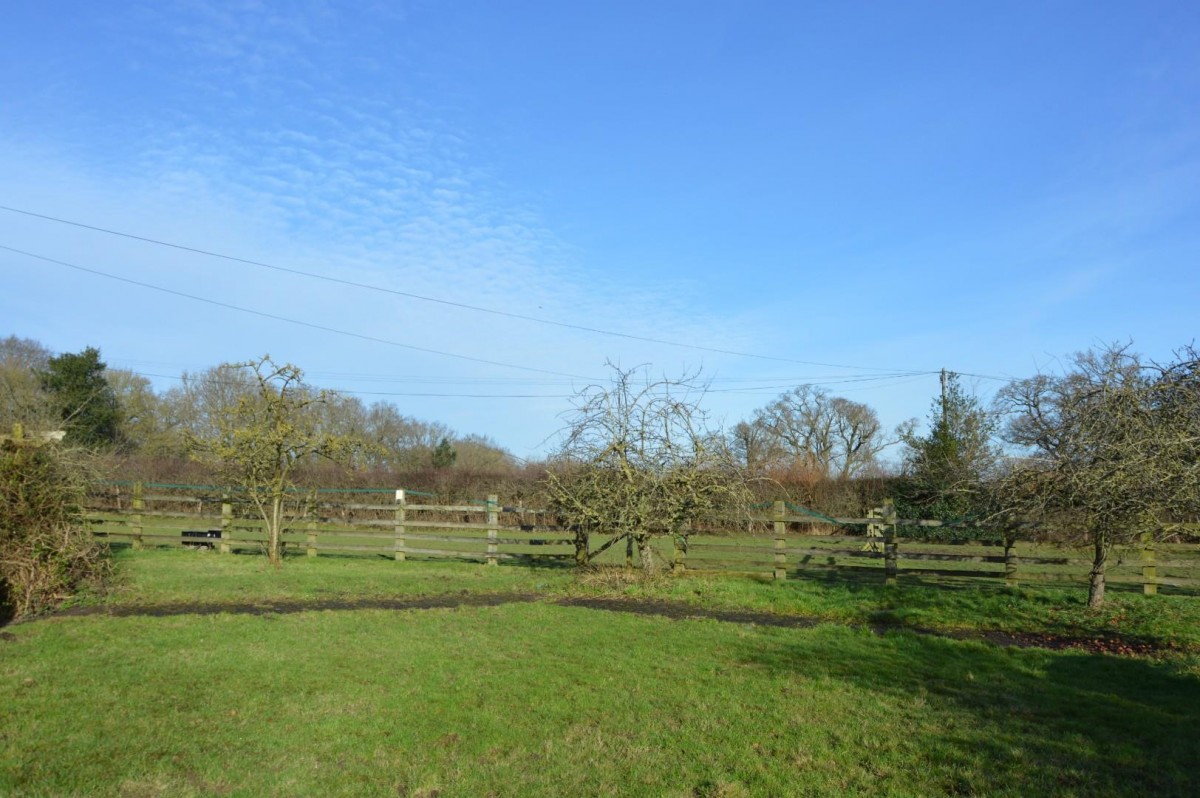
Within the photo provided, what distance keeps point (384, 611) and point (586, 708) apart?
18.3ft

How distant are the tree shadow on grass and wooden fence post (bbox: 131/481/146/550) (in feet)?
52.9

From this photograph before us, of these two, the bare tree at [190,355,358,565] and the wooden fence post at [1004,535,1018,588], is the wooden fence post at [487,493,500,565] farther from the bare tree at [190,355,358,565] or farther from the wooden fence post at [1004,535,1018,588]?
the wooden fence post at [1004,535,1018,588]

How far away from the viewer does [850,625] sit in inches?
421

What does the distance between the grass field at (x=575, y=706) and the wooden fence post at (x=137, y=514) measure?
29.0 ft

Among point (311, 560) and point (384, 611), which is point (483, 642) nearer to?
point (384, 611)

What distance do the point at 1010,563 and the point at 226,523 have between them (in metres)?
16.5

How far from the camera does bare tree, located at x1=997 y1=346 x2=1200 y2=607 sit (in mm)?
7926

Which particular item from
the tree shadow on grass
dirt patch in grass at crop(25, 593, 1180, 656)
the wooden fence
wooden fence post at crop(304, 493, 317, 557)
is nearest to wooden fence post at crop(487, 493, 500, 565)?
the wooden fence

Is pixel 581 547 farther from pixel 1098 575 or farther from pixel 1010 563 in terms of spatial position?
pixel 1098 575

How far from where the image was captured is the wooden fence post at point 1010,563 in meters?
13.9

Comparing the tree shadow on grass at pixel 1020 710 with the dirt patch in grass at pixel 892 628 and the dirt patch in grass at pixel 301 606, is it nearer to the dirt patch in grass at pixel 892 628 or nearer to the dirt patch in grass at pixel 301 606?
the dirt patch in grass at pixel 892 628

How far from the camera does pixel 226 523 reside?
18359 millimetres

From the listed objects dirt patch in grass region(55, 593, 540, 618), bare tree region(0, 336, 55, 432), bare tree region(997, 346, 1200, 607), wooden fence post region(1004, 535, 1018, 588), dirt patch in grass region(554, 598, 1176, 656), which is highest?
bare tree region(0, 336, 55, 432)

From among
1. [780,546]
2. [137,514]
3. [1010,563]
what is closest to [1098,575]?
[1010,563]
